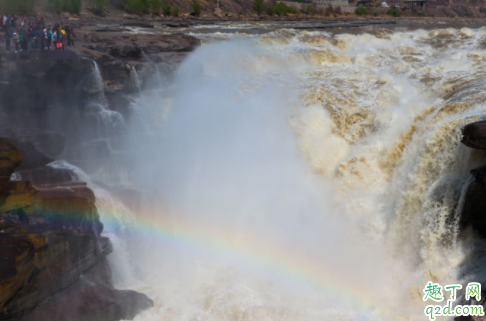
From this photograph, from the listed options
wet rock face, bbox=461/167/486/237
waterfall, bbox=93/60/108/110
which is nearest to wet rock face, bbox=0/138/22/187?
waterfall, bbox=93/60/108/110

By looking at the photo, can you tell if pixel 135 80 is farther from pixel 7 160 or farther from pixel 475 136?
pixel 475 136

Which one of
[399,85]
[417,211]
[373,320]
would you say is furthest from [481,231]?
[399,85]

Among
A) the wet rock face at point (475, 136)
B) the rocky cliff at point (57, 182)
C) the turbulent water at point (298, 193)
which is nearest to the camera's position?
the rocky cliff at point (57, 182)

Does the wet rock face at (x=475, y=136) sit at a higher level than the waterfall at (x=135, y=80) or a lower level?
lower

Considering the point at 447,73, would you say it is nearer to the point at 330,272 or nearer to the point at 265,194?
the point at 265,194

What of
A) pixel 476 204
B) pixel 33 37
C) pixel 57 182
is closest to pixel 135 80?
pixel 33 37

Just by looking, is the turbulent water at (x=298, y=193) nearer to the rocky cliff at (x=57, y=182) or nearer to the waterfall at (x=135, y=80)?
the waterfall at (x=135, y=80)

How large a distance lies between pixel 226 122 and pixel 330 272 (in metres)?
7.66

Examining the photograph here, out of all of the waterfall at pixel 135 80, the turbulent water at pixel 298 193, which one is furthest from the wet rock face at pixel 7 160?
the waterfall at pixel 135 80

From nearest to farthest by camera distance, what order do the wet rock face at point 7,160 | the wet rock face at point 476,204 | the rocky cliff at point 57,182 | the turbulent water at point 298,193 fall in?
1. the rocky cliff at point 57,182
2. the wet rock face at point 7,160
3. the wet rock face at point 476,204
4. the turbulent water at point 298,193

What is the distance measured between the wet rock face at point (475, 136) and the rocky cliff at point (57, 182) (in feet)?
28.8

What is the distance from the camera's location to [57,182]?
14914mm

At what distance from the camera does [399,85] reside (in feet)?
75.1

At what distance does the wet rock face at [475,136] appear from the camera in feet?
47.3
